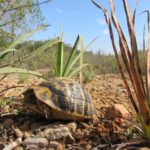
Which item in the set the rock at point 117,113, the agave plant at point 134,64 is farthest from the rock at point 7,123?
the agave plant at point 134,64

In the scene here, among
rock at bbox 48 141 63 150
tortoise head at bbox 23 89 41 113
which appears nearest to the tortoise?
tortoise head at bbox 23 89 41 113

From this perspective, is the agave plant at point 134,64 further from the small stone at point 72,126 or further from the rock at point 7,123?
the rock at point 7,123

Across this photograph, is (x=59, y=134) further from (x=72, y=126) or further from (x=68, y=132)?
(x=72, y=126)

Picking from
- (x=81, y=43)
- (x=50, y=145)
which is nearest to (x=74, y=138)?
(x=50, y=145)

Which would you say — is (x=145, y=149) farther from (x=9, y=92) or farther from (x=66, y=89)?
(x=9, y=92)

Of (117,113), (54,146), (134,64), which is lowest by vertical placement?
(54,146)

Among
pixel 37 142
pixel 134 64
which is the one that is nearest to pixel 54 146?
pixel 37 142
